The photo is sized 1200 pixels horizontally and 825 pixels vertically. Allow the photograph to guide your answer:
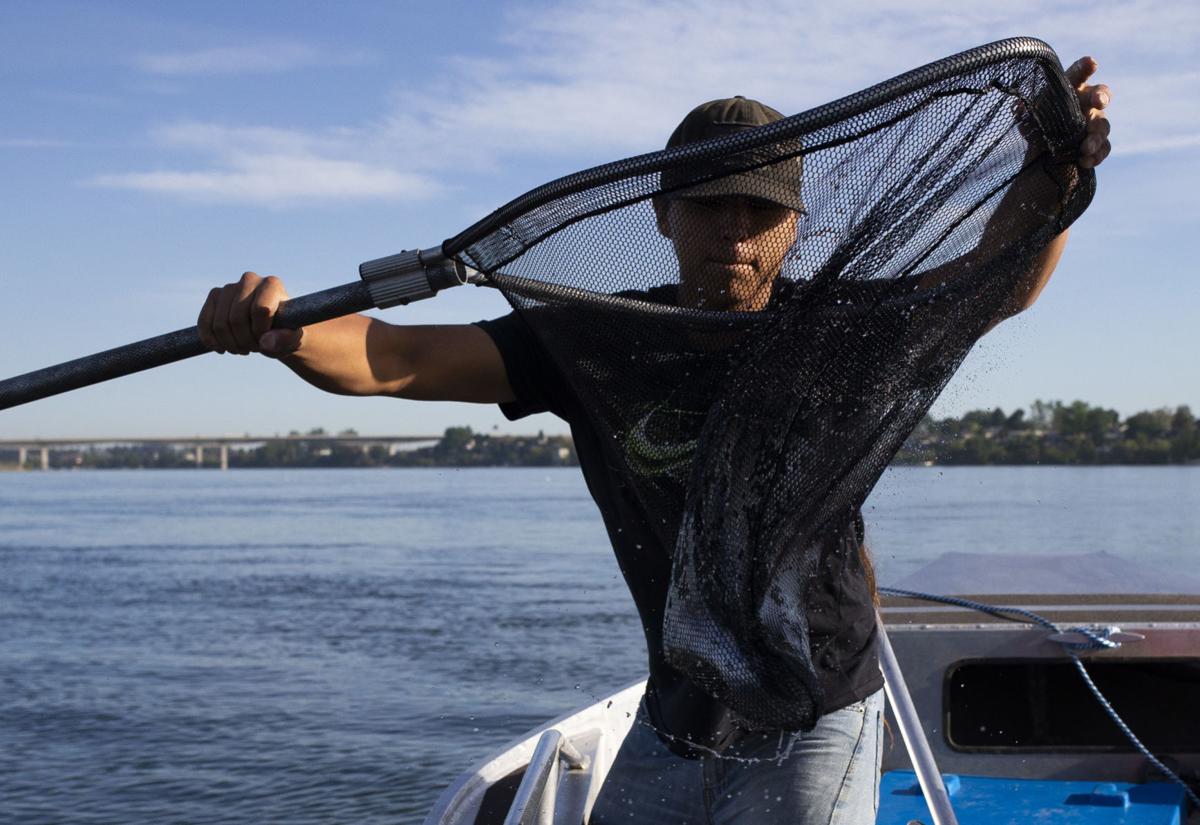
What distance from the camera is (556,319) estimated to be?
276cm

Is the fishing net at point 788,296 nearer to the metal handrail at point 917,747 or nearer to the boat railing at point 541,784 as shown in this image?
the metal handrail at point 917,747

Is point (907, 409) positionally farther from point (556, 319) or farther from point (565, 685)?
point (565, 685)

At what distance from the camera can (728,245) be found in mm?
2604

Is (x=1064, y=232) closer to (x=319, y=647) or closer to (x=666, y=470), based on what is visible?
(x=666, y=470)

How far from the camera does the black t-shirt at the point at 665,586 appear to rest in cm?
273

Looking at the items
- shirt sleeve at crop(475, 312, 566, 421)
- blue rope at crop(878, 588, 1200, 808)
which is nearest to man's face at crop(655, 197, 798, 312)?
shirt sleeve at crop(475, 312, 566, 421)

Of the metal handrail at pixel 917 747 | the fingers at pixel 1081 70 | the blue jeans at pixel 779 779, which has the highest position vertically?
the fingers at pixel 1081 70

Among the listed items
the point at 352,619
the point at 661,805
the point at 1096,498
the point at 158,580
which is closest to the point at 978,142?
the point at 661,805

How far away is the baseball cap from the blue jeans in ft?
3.53

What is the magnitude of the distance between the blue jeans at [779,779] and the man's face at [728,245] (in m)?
0.89

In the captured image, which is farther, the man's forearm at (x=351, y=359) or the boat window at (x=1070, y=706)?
the boat window at (x=1070, y=706)

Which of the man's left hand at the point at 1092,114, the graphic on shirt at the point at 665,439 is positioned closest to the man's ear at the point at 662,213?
the graphic on shirt at the point at 665,439

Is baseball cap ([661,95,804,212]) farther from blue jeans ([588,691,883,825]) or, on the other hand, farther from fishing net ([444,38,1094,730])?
blue jeans ([588,691,883,825])

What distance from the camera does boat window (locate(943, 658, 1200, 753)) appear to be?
6.54 m
